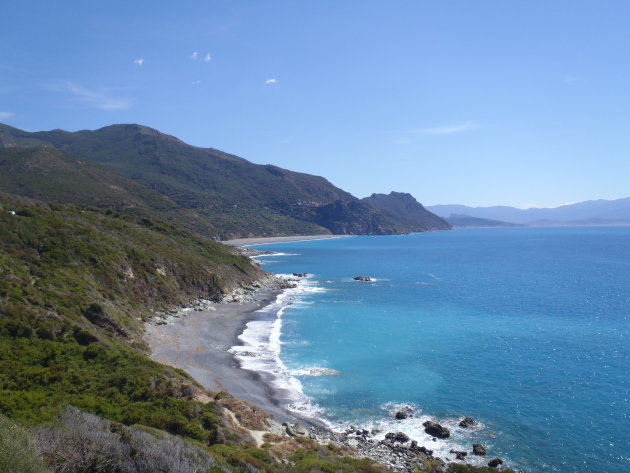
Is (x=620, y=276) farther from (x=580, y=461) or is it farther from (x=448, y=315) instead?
(x=580, y=461)

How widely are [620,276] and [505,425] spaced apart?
76.6 m

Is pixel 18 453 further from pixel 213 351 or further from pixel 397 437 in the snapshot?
pixel 213 351

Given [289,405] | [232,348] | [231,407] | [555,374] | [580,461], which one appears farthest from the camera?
[232,348]

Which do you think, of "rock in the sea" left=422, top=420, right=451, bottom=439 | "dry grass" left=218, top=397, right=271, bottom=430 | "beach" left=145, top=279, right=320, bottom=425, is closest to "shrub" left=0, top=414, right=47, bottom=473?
"dry grass" left=218, top=397, right=271, bottom=430

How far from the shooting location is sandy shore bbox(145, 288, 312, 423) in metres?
28.7

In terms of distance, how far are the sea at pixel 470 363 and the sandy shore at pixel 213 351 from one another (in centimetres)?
132

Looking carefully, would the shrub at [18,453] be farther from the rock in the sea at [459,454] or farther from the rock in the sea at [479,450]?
the rock in the sea at [479,450]

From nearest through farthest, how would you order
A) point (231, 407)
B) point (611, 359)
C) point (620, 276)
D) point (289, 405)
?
point (231, 407) < point (289, 405) < point (611, 359) < point (620, 276)

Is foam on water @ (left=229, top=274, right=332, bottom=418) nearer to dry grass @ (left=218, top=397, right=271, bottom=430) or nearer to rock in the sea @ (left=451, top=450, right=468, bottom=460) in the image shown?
dry grass @ (left=218, top=397, right=271, bottom=430)

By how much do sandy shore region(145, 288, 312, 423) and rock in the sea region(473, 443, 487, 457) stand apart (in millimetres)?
9604

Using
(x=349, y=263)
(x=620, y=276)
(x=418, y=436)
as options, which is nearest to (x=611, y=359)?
(x=418, y=436)

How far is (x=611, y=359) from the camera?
3538cm

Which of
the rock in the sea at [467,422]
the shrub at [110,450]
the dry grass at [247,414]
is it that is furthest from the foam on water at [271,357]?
the shrub at [110,450]

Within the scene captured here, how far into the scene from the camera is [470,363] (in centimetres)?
3538
